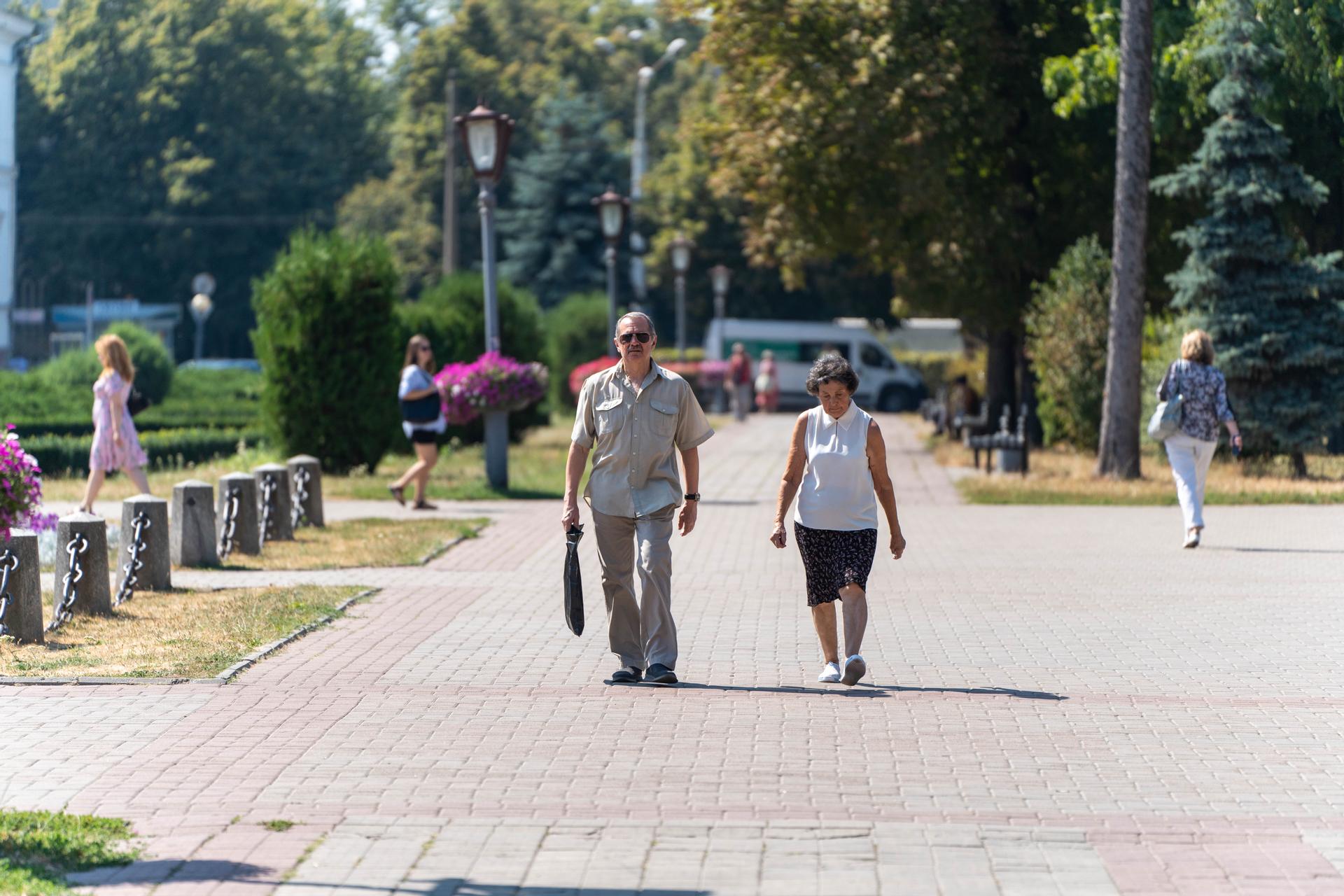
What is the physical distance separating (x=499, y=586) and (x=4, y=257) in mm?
51505

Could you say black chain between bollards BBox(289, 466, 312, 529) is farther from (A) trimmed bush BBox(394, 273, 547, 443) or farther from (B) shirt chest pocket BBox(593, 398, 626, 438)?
(A) trimmed bush BBox(394, 273, 547, 443)

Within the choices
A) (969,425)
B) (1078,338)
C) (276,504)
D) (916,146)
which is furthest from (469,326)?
(276,504)

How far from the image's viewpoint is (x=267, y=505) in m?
15.1

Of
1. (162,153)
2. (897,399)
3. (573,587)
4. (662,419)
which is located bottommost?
(897,399)

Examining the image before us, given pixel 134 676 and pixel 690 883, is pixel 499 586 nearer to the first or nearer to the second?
pixel 134 676

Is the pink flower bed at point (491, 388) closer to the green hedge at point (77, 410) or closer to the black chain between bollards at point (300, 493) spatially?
the black chain between bollards at point (300, 493)

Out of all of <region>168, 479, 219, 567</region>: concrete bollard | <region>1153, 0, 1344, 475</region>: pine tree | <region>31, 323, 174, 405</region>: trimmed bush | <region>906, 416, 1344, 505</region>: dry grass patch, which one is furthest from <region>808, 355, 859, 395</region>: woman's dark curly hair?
<region>31, 323, 174, 405</region>: trimmed bush

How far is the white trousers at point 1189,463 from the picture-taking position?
48.6ft

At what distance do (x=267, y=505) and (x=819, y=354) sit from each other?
3819 cm

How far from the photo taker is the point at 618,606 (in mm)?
8789

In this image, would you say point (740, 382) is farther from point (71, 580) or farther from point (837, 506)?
point (837, 506)

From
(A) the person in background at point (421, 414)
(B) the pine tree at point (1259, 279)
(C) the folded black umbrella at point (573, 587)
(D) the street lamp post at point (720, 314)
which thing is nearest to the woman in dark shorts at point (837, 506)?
(C) the folded black umbrella at point (573, 587)

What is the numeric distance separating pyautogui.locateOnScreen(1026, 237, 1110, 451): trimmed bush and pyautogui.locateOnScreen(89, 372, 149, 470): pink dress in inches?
521

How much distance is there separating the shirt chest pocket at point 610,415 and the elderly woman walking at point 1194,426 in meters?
7.22
